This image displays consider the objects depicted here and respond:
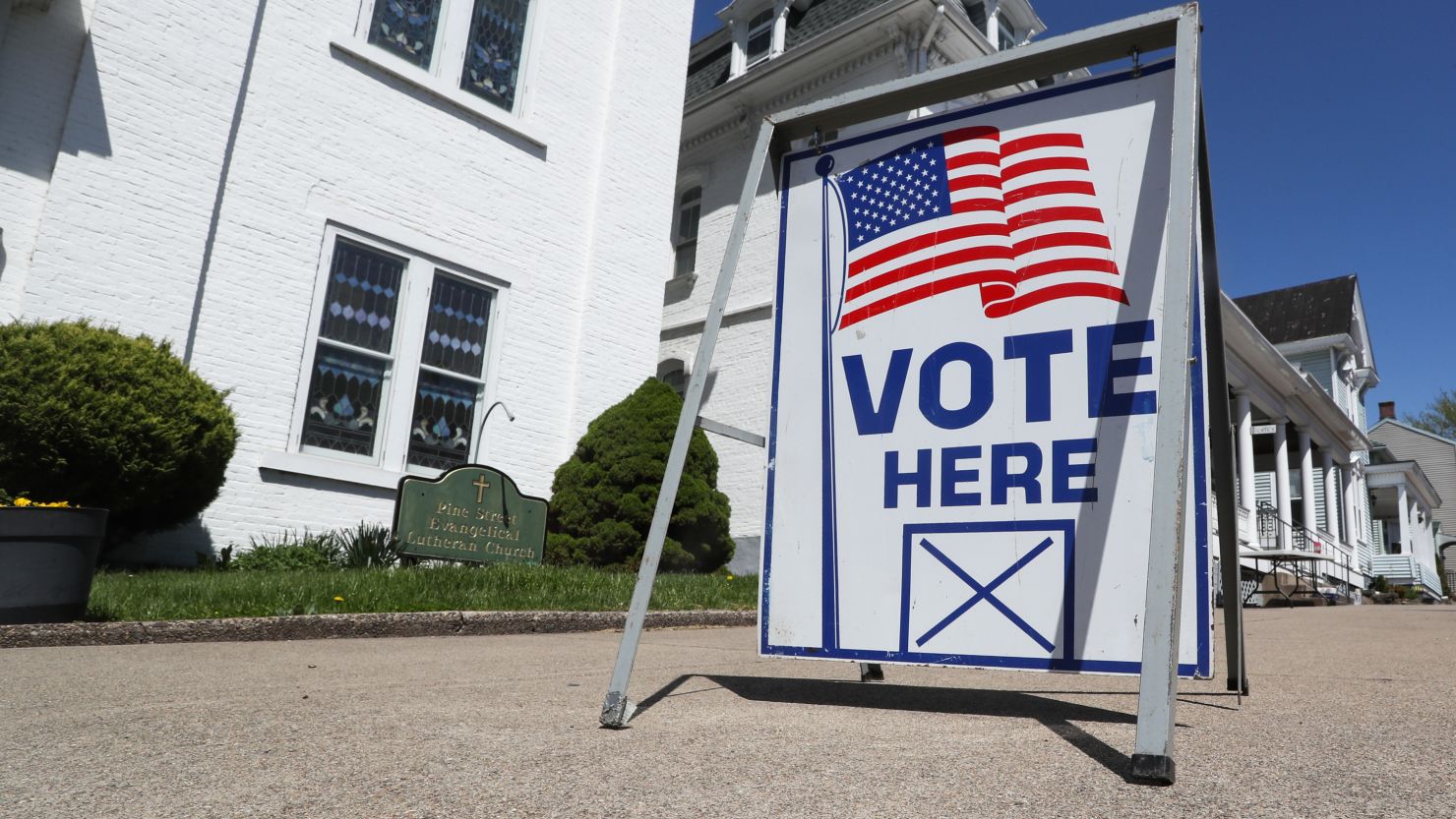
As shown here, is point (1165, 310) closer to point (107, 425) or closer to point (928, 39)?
point (107, 425)

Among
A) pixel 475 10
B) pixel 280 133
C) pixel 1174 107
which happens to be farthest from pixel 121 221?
pixel 1174 107

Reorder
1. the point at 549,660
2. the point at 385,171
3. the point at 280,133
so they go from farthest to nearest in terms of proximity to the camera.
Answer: the point at 385,171, the point at 280,133, the point at 549,660

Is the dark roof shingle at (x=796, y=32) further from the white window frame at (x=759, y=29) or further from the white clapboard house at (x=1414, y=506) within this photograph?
the white clapboard house at (x=1414, y=506)

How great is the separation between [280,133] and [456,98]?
6.24 ft

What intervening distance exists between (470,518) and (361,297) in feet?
8.26

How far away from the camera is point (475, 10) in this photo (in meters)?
10.3

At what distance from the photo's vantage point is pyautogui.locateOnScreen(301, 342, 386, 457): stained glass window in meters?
8.65

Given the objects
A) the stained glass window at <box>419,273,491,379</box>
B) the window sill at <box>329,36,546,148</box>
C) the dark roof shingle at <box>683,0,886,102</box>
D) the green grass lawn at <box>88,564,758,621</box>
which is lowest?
the green grass lawn at <box>88,564,758,621</box>

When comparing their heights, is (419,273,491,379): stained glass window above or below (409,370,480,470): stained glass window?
above

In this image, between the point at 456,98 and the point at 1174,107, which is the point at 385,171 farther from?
the point at 1174,107

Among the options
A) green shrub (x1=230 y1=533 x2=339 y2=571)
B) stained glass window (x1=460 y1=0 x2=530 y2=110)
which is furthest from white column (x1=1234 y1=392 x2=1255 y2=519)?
green shrub (x1=230 y1=533 x2=339 y2=571)

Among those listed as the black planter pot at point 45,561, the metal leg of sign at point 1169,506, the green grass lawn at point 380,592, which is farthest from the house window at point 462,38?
the metal leg of sign at point 1169,506

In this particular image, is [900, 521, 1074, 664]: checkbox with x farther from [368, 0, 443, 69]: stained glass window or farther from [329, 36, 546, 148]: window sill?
[368, 0, 443, 69]: stained glass window

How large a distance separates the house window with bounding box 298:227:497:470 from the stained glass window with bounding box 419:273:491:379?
10mm
